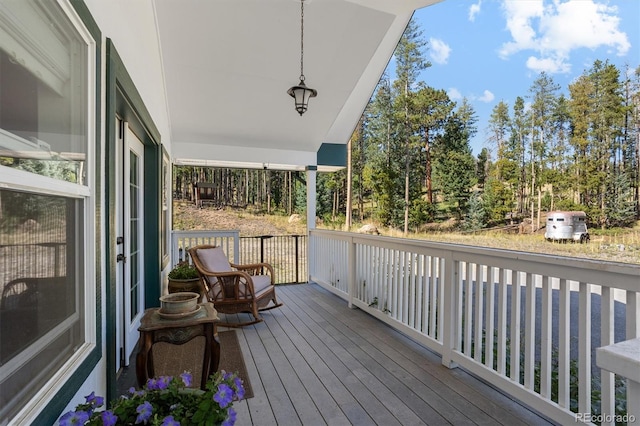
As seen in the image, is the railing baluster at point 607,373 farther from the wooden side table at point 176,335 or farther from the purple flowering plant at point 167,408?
the wooden side table at point 176,335

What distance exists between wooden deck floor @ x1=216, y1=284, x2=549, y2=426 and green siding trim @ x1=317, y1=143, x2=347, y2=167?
11.3ft

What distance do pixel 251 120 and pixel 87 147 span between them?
414 cm

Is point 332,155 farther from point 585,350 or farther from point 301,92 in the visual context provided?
point 585,350

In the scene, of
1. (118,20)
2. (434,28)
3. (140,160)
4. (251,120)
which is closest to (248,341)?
(140,160)

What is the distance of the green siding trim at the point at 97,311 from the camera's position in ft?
3.47

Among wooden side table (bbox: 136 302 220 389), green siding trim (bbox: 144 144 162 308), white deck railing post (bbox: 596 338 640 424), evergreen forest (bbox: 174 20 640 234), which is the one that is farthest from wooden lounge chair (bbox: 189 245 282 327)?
evergreen forest (bbox: 174 20 640 234)

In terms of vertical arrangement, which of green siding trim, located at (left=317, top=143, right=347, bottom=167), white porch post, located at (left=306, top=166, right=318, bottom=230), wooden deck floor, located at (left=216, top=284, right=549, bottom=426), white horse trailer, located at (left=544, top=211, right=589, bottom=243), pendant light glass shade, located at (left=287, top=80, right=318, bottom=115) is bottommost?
wooden deck floor, located at (left=216, top=284, right=549, bottom=426)

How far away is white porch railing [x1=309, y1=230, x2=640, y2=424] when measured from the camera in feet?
5.78

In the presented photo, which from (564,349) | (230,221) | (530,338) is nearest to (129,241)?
(530,338)

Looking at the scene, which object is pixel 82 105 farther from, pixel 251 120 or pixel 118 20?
pixel 251 120

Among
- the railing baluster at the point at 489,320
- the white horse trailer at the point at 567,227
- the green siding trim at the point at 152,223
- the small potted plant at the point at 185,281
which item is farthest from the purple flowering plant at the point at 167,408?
the white horse trailer at the point at 567,227

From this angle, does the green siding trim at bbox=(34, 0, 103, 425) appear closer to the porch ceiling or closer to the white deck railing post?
the white deck railing post

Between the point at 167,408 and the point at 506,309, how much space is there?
7.26ft

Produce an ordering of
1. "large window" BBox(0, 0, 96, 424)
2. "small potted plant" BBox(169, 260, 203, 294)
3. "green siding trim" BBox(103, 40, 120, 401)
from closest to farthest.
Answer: "large window" BBox(0, 0, 96, 424) → "green siding trim" BBox(103, 40, 120, 401) → "small potted plant" BBox(169, 260, 203, 294)
